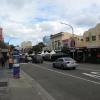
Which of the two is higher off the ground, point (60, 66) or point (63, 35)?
point (63, 35)

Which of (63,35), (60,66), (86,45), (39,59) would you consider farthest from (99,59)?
(63,35)

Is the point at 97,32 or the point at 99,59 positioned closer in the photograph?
the point at 99,59

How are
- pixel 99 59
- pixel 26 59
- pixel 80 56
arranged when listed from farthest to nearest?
1. pixel 26 59
2. pixel 80 56
3. pixel 99 59

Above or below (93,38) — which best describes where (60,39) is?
above

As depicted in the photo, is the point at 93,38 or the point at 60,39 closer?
the point at 93,38

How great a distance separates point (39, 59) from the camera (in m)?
72.9

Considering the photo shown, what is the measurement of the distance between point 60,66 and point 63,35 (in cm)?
6666

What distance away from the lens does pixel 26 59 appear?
84.2m

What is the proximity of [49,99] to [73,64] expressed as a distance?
88.0 ft

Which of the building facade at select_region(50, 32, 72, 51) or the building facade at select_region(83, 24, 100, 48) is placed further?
the building facade at select_region(50, 32, 72, 51)

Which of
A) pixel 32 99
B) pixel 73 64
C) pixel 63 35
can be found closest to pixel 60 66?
pixel 73 64

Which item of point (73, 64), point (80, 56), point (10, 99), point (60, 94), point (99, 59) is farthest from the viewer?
point (80, 56)

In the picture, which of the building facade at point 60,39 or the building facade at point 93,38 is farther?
the building facade at point 60,39

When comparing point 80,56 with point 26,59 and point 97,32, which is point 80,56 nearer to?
point 97,32
